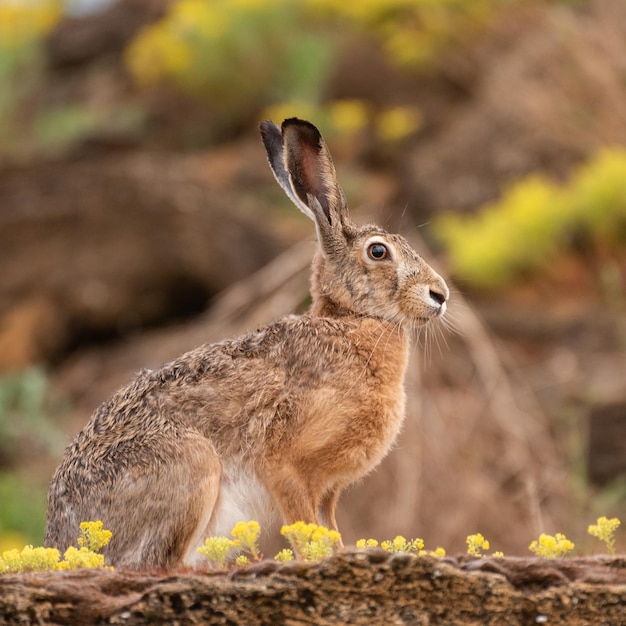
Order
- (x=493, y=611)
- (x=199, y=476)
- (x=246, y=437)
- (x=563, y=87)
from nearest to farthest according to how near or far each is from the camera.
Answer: (x=493, y=611) → (x=199, y=476) → (x=246, y=437) → (x=563, y=87)

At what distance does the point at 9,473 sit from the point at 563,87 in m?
10.4

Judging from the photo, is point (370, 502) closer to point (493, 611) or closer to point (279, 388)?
point (279, 388)

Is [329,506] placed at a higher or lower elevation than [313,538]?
higher

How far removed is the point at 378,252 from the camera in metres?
6.98

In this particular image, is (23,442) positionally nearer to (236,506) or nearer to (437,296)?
(437,296)

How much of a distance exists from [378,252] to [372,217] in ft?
27.7

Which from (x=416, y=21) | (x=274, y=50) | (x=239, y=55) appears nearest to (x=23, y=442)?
(x=239, y=55)

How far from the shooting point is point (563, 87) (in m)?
18.3

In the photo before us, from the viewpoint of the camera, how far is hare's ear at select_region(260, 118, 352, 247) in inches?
268

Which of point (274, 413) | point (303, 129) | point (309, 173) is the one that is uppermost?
point (303, 129)

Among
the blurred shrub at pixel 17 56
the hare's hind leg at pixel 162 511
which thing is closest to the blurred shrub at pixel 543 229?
the blurred shrub at pixel 17 56

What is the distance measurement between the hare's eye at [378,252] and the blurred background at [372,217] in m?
1.86

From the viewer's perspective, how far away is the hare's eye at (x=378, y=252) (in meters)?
6.97

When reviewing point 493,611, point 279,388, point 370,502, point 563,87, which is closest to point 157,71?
point 563,87
